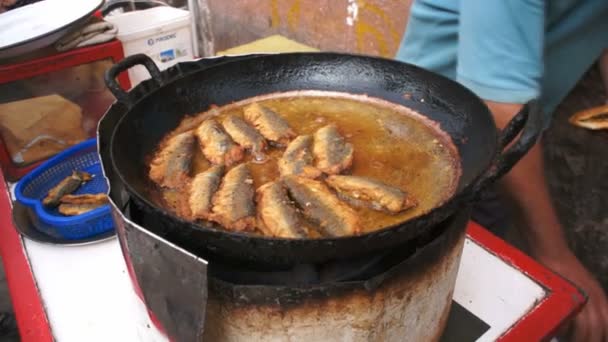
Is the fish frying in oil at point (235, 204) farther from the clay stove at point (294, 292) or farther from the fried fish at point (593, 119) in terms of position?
the fried fish at point (593, 119)

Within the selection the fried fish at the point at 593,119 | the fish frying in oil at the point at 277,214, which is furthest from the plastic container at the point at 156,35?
the fried fish at the point at 593,119

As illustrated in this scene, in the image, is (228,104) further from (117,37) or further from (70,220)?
(117,37)

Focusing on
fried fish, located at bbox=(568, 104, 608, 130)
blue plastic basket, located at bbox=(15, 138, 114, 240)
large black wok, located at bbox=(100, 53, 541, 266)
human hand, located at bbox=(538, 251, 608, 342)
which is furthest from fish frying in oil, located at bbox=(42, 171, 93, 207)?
fried fish, located at bbox=(568, 104, 608, 130)

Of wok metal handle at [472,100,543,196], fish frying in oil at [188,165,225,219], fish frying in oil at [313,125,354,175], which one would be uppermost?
wok metal handle at [472,100,543,196]

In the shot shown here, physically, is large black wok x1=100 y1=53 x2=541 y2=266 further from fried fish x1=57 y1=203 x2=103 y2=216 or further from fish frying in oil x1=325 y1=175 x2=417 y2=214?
fried fish x1=57 y1=203 x2=103 y2=216

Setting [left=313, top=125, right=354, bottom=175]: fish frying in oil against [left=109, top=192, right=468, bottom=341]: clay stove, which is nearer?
[left=109, top=192, right=468, bottom=341]: clay stove

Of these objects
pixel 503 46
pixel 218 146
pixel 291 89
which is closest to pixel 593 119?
pixel 503 46
